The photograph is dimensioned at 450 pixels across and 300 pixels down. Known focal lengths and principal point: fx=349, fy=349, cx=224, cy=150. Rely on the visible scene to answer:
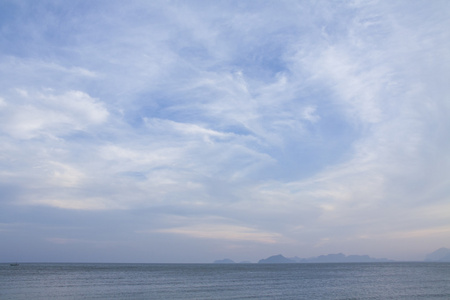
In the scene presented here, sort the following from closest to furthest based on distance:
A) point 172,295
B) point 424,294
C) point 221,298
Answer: point 221,298
point 172,295
point 424,294

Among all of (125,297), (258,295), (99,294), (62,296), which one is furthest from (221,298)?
(62,296)

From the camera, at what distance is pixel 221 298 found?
1762 inches

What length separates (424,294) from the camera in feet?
168

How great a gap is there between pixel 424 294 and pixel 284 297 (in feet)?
70.3

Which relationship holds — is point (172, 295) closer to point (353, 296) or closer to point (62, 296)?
point (62, 296)

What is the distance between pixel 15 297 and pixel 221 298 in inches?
1052

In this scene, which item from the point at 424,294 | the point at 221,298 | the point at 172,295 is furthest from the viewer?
the point at 424,294

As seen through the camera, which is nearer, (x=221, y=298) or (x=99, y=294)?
(x=221, y=298)

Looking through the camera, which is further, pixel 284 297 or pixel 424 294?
pixel 424 294

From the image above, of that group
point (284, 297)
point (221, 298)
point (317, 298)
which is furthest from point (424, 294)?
point (221, 298)

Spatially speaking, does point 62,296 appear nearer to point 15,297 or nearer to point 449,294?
point 15,297

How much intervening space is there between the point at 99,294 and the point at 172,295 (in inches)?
409

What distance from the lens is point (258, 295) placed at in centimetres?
4881

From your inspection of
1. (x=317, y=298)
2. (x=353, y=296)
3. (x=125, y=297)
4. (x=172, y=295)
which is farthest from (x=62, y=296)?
(x=353, y=296)
